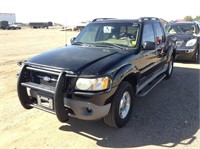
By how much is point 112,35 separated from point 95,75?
1758mm

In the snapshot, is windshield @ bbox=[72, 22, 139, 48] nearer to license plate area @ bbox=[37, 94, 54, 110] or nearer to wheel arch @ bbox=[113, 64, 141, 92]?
wheel arch @ bbox=[113, 64, 141, 92]

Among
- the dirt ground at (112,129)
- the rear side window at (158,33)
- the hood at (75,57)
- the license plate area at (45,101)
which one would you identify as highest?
the rear side window at (158,33)

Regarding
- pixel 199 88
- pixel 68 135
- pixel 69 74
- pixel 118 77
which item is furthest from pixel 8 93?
pixel 199 88

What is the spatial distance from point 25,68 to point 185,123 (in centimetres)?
309

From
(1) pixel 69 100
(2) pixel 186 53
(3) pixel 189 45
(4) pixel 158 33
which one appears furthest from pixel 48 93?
(3) pixel 189 45

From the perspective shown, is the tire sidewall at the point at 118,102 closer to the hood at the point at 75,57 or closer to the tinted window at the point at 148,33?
the hood at the point at 75,57

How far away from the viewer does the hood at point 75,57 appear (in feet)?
11.6

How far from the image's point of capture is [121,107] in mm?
3977

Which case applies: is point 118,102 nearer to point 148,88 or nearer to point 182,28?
point 148,88

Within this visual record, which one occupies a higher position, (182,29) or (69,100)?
(182,29)

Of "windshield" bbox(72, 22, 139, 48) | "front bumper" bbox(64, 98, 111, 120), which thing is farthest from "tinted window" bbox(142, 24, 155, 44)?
"front bumper" bbox(64, 98, 111, 120)

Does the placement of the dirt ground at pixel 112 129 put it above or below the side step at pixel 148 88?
below

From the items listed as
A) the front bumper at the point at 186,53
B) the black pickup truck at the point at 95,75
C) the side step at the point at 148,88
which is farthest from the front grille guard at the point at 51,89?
the front bumper at the point at 186,53

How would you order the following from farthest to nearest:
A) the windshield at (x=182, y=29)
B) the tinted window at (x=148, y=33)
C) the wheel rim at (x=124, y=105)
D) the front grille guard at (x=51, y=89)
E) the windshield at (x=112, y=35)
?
1. the windshield at (x=182, y=29)
2. the tinted window at (x=148, y=33)
3. the windshield at (x=112, y=35)
4. the wheel rim at (x=124, y=105)
5. the front grille guard at (x=51, y=89)
